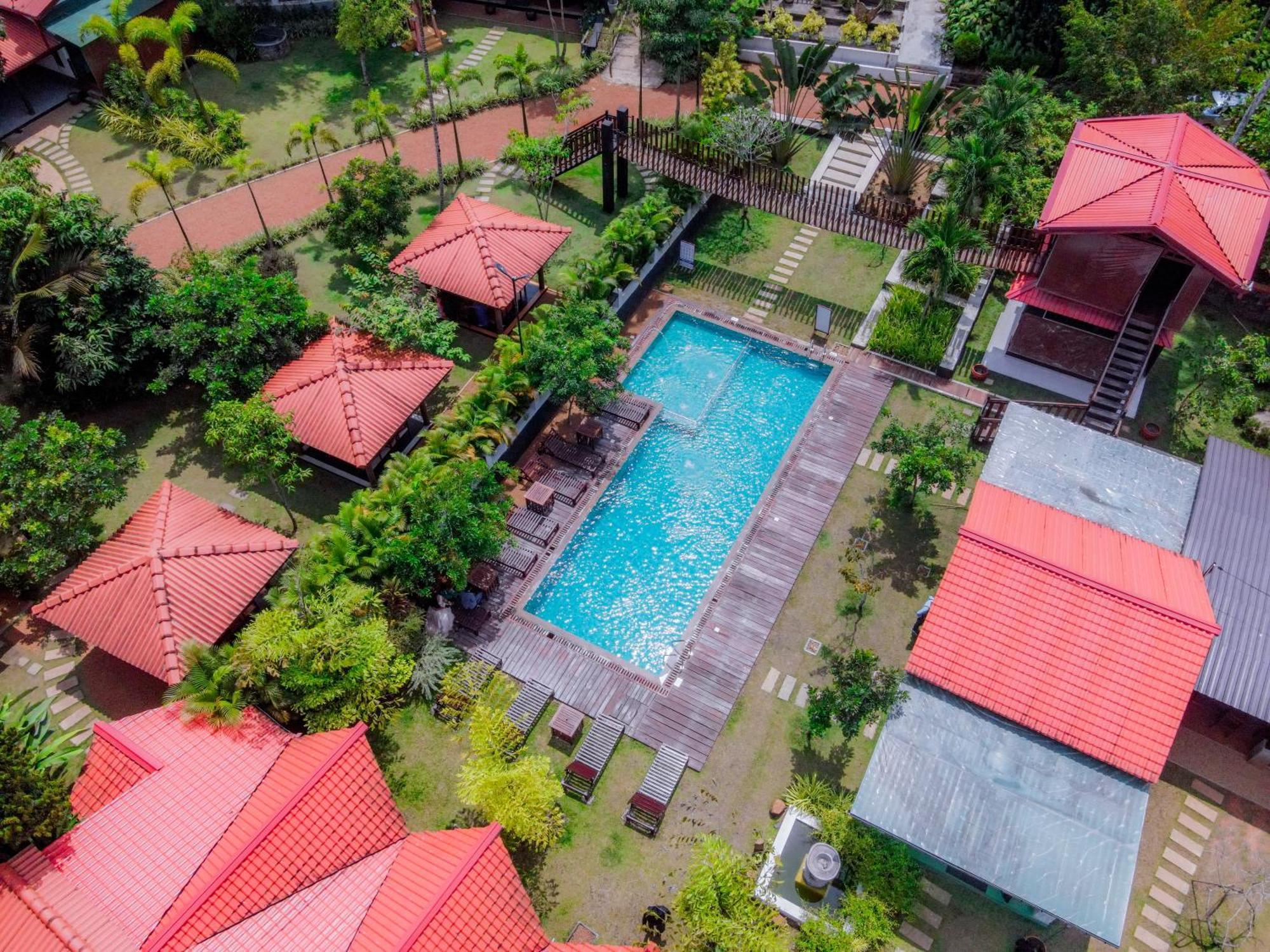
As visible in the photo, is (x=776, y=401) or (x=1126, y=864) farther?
(x=776, y=401)

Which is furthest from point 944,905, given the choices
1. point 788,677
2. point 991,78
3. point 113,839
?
point 991,78

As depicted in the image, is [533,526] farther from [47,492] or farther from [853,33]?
[853,33]

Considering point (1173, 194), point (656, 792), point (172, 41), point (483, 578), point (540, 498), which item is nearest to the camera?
point (656, 792)

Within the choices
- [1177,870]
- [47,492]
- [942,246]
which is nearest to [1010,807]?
[1177,870]

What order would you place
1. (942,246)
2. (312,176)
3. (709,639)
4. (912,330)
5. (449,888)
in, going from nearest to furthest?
(449,888) < (709,639) < (942,246) < (912,330) < (312,176)

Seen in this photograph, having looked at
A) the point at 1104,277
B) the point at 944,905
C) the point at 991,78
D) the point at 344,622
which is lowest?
the point at 944,905

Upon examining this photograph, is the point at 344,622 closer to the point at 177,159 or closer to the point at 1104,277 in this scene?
the point at 177,159

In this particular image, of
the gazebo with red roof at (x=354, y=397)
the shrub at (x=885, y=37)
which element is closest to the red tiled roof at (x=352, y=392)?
the gazebo with red roof at (x=354, y=397)
